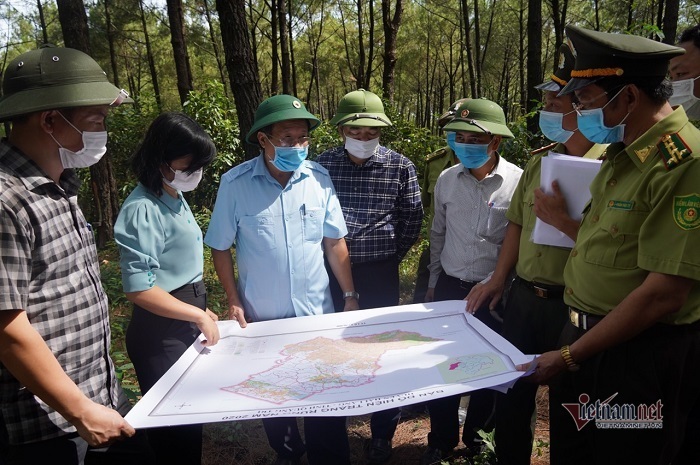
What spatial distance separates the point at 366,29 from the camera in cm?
2295

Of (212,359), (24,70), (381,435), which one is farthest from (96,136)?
(381,435)

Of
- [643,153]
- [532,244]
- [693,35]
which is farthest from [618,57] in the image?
[693,35]

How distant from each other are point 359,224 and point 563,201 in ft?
4.18

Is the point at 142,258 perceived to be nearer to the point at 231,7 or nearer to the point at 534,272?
the point at 534,272

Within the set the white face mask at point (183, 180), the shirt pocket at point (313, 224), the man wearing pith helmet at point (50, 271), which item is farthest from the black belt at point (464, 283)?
the man wearing pith helmet at point (50, 271)

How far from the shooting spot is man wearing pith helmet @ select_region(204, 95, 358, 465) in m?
2.32

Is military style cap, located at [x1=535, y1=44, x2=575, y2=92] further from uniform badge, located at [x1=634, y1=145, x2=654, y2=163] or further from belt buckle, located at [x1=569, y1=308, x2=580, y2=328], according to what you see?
belt buckle, located at [x1=569, y1=308, x2=580, y2=328]

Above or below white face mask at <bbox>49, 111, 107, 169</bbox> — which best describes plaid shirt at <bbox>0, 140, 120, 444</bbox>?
below

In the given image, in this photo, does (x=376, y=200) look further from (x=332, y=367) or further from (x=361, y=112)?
(x=332, y=367)

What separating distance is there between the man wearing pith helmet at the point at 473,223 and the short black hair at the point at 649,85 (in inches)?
38.6

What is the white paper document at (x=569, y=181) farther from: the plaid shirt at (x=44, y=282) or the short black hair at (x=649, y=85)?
the plaid shirt at (x=44, y=282)

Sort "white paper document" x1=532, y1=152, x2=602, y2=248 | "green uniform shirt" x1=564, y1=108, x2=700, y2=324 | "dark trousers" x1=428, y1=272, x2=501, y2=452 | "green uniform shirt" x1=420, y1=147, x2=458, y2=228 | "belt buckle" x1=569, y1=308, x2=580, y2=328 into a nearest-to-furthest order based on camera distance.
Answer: "green uniform shirt" x1=564, y1=108, x2=700, y2=324 < "belt buckle" x1=569, y1=308, x2=580, y2=328 < "white paper document" x1=532, y1=152, x2=602, y2=248 < "dark trousers" x1=428, y1=272, x2=501, y2=452 < "green uniform shirt" x1=420, y1=147, x2=458, y2=228

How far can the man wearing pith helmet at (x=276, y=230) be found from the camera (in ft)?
7.63

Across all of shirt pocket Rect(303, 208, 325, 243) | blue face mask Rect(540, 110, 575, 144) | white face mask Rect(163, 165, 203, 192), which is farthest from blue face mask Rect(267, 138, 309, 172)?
blue face mask Rect(540, 110, 575, 144)
